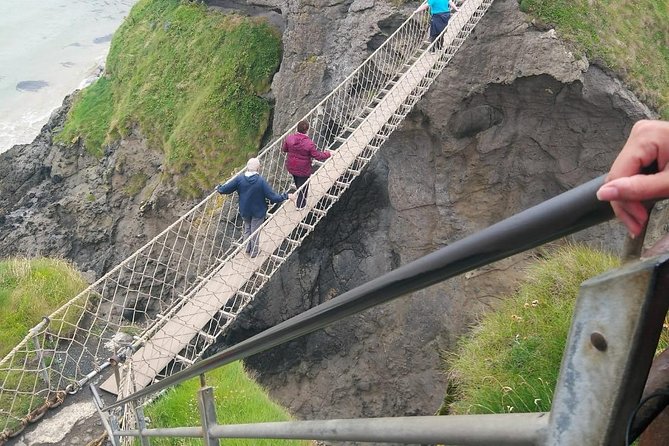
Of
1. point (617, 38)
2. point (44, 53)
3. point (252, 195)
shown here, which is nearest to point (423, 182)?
point (617, 38)

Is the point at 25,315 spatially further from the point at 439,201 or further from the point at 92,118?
the point at 92,118

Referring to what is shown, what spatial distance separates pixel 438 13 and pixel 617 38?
335 cm

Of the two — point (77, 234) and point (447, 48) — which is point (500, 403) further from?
point (77, 234)

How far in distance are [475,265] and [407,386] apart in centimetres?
1023

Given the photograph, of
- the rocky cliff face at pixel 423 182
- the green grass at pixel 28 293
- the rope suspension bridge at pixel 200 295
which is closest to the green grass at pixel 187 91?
the rocky cliff face at pixel 423 182

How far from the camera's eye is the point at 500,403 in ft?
11.1

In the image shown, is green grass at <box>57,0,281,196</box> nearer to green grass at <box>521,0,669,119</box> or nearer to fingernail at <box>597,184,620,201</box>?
green grass at <box>521,0,669,119</box>

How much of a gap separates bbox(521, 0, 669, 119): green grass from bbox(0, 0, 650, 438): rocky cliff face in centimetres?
30

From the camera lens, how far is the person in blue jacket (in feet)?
23.3

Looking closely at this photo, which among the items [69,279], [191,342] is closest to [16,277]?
[69,279]

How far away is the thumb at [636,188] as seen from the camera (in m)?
0.76

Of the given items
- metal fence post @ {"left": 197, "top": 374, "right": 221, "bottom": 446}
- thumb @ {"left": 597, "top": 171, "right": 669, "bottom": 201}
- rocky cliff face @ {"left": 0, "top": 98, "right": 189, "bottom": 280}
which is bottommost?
rocky cliff face @ {"left": 0, "top": 98, "right": 189, "bottom": 280}

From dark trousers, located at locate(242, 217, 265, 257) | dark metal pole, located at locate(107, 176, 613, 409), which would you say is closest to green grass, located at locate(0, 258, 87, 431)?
dark trousers, located at locate(242, 217, 265, 257)

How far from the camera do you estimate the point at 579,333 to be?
2.42 feet
